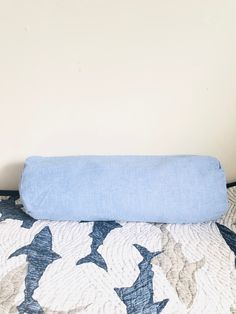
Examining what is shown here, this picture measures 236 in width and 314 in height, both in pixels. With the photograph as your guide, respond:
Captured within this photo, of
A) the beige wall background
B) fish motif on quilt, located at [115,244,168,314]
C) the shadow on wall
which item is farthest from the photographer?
the shadow on wall

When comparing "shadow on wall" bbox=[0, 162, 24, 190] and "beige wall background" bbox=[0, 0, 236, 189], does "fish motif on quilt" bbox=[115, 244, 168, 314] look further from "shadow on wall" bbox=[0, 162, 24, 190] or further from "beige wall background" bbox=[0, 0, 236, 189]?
"shadow on wall" bbox=[0, 162, 24, 190]

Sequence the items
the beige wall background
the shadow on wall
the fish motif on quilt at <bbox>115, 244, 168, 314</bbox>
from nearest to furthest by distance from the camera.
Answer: the fish motif on quilt at <bbox>115, 244, 168, 314</bbox>, the beige wall background, the shadow on wall

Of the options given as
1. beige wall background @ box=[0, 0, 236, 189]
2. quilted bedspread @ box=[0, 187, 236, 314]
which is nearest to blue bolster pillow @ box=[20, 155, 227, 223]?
quilted bedspread @ box=[0, 187, 236, 314]

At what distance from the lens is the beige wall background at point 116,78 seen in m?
1.08

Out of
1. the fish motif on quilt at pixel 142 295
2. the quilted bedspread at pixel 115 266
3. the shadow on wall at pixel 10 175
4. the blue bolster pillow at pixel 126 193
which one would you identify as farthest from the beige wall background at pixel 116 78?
the fish motif on quilt at pixel 142 295

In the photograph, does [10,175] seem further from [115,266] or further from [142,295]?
[142,295]

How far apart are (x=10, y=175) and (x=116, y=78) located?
59 cm

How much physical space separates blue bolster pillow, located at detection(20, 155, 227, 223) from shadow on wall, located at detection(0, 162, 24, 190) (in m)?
0.20

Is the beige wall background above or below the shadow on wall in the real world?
above

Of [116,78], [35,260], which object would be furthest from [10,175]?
[116,78]

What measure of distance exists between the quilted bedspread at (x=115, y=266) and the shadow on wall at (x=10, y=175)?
168 mm

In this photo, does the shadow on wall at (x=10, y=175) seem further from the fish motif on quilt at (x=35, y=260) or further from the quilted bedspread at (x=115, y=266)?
the fish motif on quilt at (x=35, y=260)

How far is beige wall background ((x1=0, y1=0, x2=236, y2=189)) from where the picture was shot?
1078mm

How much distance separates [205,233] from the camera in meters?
1.10
